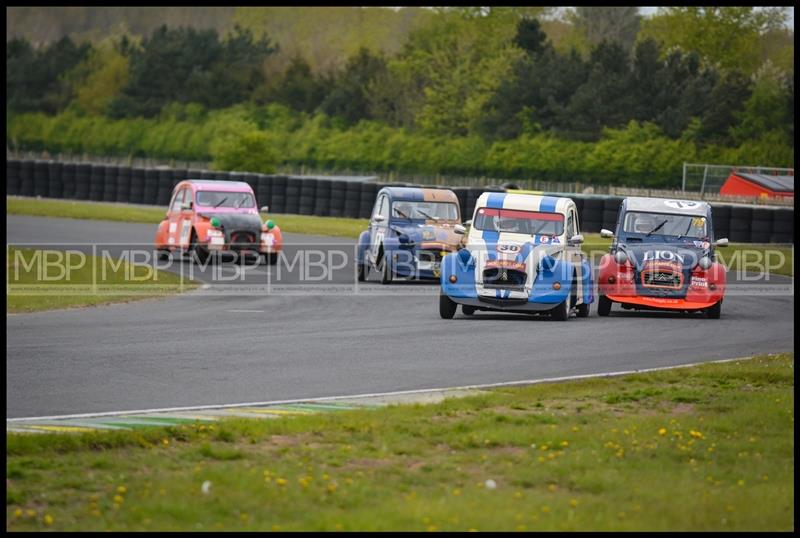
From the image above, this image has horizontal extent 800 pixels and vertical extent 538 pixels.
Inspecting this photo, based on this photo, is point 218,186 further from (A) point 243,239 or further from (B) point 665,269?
(B) point 665,269

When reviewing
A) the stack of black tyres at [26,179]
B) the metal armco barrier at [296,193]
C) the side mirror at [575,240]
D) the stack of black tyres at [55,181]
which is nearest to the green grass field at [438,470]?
the side mirror at [575,240]

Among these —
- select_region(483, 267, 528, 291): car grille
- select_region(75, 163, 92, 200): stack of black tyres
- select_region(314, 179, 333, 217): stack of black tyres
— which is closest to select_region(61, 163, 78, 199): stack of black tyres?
select_region(75, 163, 92, 200): stack of black tyres

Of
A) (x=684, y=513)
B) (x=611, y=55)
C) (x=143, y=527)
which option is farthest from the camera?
(x=611, y=55)

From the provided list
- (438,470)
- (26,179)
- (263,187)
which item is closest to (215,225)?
(263,187)

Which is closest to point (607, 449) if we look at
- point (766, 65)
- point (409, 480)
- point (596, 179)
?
point (409, 480)

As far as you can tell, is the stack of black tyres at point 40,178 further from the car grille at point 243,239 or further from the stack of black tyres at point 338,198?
the car grille at point 243,239

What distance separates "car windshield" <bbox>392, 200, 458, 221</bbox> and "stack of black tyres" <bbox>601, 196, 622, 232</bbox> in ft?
35.5

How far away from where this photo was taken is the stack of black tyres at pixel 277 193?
4278cm

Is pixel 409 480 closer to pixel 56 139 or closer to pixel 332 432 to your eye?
pixel 332 432

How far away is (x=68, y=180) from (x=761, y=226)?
2688 cm

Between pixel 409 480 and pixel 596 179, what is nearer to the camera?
pixel 409 480

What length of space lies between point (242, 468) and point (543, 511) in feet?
6.68

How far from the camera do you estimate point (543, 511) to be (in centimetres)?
741

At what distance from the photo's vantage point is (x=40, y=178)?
49.8 m
